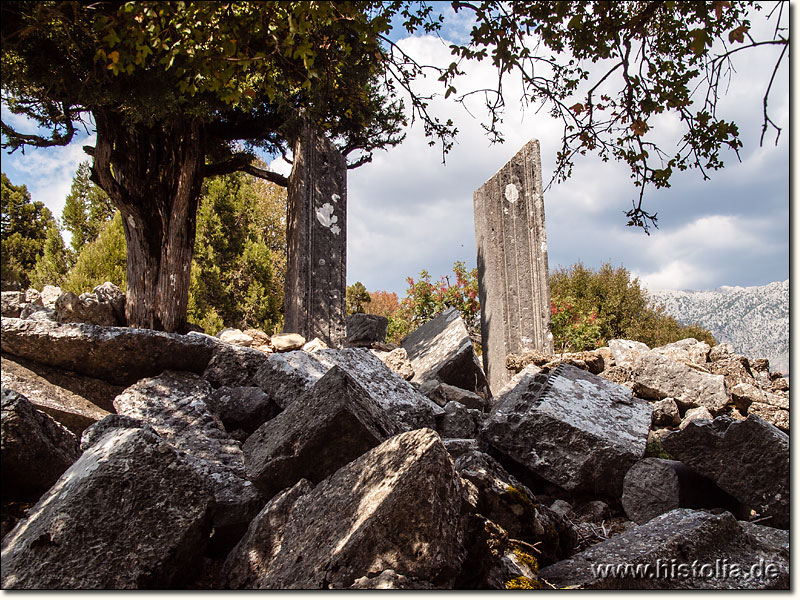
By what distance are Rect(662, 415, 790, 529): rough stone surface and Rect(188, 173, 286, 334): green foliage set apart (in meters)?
9.93

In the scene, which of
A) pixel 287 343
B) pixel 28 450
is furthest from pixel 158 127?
pixel 28 450

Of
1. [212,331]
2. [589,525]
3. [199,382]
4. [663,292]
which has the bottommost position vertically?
[589,525]

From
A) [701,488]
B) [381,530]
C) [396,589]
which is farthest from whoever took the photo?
[701,488]

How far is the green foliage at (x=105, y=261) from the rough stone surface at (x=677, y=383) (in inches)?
336

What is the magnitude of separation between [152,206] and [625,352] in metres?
6.20

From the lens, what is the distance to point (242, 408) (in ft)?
13.3

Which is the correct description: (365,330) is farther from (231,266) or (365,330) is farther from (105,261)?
(105,261)

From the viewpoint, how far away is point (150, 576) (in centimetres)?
233

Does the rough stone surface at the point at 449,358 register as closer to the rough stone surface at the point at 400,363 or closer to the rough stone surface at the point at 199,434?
the rough stone surface at the point at 400,363

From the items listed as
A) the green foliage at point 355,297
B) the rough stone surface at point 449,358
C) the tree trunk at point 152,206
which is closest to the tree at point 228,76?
the tree trunk at point 152,206

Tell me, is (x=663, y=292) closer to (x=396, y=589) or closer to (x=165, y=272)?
(x=165, y=272)

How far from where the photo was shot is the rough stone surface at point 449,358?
22.9 ft

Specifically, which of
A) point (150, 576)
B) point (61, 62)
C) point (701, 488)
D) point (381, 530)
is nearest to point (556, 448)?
point (701, 488)

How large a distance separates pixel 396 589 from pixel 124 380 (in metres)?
3.14
